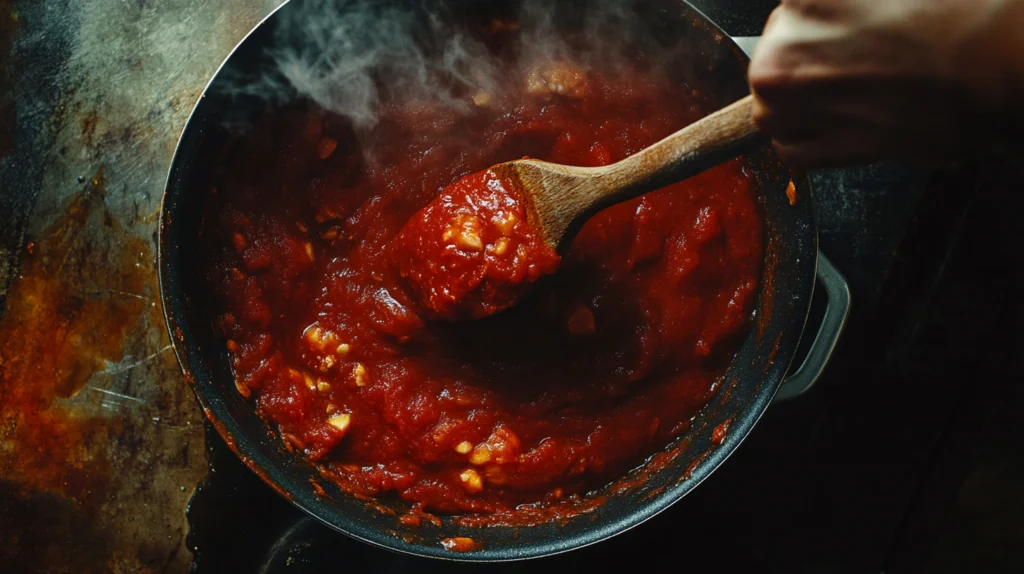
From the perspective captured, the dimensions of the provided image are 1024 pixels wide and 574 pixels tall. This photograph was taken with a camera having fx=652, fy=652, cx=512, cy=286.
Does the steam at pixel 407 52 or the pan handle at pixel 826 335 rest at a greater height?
the steam at pixel 407 52

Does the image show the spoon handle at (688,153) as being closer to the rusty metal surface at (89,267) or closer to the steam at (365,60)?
the steam at (365,60)

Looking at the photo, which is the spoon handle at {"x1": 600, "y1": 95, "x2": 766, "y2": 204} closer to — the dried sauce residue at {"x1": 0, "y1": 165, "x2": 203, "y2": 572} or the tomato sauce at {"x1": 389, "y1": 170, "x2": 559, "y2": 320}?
the tomato sauce at {"x1": 389, "y1": 170, "x2": 559, "y2": 320}

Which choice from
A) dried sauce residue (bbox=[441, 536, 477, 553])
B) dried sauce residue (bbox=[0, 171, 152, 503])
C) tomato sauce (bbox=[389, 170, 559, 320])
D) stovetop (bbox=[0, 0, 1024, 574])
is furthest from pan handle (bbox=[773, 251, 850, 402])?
dried sauce residue (bbox=[0, 171, 152, 503])

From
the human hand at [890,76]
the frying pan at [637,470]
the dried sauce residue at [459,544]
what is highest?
the human hand at [890,76]

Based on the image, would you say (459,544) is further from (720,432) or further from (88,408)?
(88,408)

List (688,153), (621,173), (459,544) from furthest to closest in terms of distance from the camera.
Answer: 1. (459,544)
2. (621,173)
3. (688,153)

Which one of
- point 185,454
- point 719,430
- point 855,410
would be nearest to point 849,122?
point 719,430

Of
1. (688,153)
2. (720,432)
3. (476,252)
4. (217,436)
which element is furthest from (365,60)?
(720,432)

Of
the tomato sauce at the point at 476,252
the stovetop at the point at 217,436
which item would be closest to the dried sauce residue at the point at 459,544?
the stovetop at the point at 217,436
